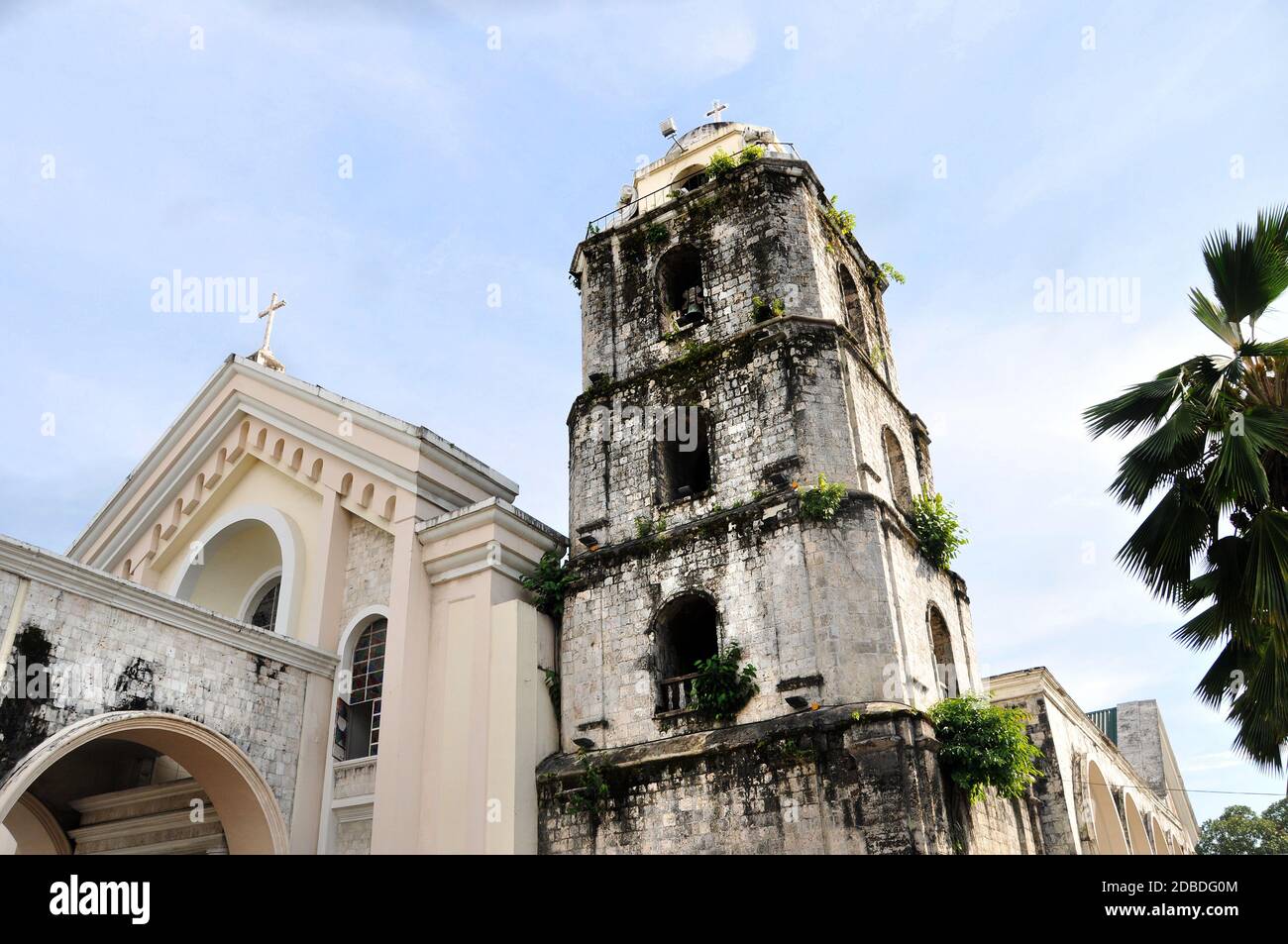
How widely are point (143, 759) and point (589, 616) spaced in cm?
744

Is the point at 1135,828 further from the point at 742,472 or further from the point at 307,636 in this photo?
the point at 307,636

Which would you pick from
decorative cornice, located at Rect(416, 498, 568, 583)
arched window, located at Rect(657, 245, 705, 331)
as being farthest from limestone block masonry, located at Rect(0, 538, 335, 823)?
arched window, located at Rect(657, 245, 705, 331)

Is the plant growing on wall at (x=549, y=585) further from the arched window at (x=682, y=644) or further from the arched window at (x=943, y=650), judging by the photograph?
the arched window at (x=943, y=650)

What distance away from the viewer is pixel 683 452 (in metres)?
15.3

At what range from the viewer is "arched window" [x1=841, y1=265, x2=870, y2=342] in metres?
16.9

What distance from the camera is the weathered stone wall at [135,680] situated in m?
10.9

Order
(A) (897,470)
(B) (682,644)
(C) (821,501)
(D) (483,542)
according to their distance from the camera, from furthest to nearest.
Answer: (A) (897,470)
(D) (483,542)
(B) (682,644)
(C) (821,501)

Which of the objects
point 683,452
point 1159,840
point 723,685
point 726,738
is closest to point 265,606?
point 683,452

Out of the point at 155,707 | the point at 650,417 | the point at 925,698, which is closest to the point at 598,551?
the point at 650,417

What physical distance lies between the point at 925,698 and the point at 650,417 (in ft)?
18.5

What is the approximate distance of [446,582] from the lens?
14648 millimetres

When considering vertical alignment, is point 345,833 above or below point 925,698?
below

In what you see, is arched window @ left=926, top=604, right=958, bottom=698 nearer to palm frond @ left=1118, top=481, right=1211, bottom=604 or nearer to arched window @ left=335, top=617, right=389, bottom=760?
palm frond @ left=1118, top=481, right=1211, bottom=604
